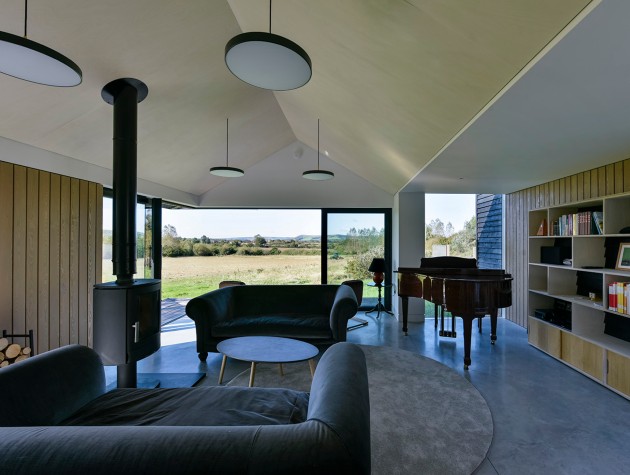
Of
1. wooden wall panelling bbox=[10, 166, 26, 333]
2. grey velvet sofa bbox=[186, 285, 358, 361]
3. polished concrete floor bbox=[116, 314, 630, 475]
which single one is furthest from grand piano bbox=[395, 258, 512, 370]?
wooden wall panelling bbox=[10, 166, 26, 333]

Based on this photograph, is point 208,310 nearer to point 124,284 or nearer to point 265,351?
point 124,284

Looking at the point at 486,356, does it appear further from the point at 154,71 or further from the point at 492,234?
the point at 154,71

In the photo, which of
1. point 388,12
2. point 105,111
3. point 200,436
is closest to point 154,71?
point 105,111

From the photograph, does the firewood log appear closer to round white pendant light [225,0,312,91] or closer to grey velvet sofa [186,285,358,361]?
grey velvet sofa [186,285,358,361]

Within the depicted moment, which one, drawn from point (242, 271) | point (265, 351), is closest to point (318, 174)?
point (265, 351)

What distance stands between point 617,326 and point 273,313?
151 inches

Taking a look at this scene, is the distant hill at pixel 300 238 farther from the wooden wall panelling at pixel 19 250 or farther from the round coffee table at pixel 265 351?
the wooden wall panelling at pixel 19 250

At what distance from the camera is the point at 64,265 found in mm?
3354

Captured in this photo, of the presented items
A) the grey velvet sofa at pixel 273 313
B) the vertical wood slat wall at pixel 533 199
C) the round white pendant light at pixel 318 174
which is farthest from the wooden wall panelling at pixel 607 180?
the round white pendant light at pixel 318 174

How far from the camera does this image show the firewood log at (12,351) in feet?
8.93

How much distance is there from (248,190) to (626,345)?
5.74 m

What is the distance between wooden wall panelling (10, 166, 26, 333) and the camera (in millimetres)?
2889

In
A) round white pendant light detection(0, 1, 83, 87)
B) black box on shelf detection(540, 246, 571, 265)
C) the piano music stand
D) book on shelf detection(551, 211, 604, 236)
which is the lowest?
the piano music stand

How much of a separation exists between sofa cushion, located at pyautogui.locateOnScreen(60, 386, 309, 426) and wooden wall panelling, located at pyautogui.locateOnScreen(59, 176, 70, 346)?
2.01 m
